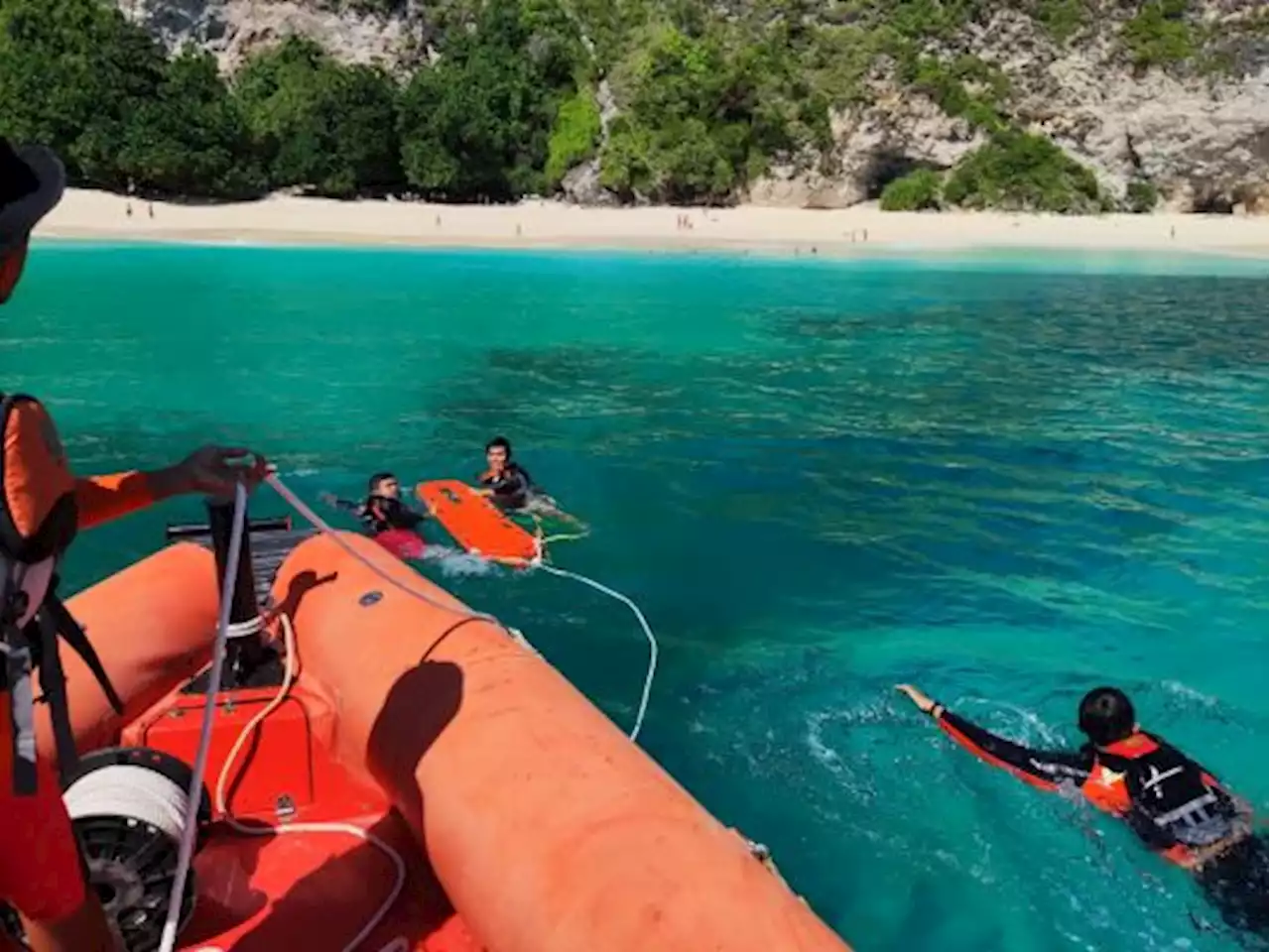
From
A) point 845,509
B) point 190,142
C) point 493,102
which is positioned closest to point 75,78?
point 190,142

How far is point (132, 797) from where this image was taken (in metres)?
2.84

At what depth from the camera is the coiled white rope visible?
11.1ft

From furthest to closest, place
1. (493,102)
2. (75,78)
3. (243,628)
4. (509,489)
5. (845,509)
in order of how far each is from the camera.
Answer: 1. (493,102)
2. (75,78)
3. (845,509)
4. (509,489)
5. (243,628)

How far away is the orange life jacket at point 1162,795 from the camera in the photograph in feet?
14.1

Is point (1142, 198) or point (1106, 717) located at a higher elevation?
point (1142, 198)

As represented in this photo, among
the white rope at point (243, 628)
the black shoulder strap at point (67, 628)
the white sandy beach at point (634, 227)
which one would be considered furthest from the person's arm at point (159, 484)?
the white sandy beach at point (634, 227)

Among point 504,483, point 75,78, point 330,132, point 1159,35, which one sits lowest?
point 504,483

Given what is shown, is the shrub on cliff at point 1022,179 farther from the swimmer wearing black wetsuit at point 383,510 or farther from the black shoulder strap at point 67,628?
the black shoulder strap at point 67,628

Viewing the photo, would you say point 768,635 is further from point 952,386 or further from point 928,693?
point 952,386

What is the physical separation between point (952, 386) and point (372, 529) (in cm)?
897

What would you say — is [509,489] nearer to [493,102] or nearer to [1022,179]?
[1022,179]

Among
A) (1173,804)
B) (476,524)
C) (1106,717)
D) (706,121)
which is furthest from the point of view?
(706,121)

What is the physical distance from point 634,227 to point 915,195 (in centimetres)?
1009

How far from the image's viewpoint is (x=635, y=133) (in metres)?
42.2
